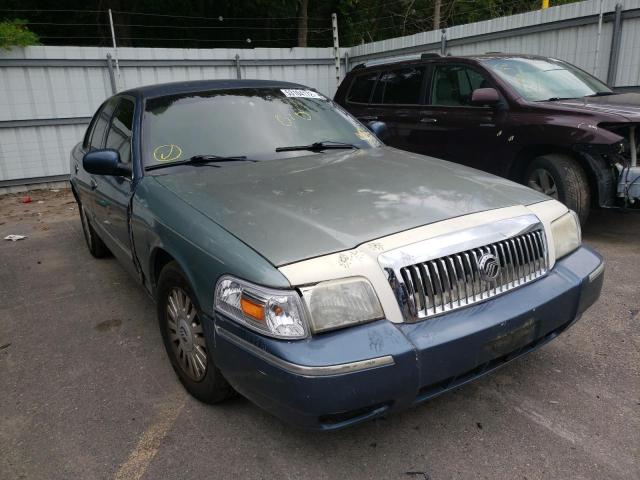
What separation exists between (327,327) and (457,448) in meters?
0.88

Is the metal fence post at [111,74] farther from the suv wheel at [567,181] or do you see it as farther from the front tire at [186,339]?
the front tire at [186,339]

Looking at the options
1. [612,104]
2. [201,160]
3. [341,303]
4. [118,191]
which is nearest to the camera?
[341,303]

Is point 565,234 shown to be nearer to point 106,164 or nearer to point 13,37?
point 106,164

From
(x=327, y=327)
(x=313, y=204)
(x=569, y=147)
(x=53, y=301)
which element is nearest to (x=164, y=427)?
(x=327, y=327)

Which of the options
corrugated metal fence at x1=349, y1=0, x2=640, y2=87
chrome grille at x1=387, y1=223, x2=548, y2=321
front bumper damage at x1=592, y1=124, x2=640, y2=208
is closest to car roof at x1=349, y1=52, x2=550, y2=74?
corrugated metal fence at x1=349, y1=0, x2=640, y2=87

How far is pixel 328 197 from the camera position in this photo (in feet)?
8.49

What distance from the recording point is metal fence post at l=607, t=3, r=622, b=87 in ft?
24.2

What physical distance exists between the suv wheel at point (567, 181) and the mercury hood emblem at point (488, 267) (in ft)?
10.0

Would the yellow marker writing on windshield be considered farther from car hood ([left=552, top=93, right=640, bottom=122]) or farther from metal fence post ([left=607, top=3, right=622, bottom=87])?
metal fence post ([left=607, top=3, right=622, bottom=87])

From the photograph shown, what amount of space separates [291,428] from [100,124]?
130 inches

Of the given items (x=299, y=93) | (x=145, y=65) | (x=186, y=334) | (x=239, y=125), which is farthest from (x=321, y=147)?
(x=145, y=65)

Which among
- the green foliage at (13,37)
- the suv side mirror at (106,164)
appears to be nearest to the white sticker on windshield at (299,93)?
the suv side mirror at (106,164)

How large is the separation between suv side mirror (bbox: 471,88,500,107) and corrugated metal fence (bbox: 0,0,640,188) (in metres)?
3.50

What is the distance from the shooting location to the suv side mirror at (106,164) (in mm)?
3164
